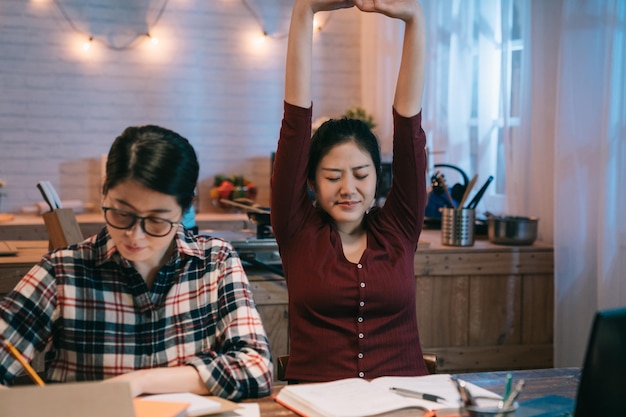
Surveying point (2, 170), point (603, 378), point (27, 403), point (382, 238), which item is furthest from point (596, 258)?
point (2, 170)

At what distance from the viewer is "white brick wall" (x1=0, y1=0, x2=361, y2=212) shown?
16.8ft

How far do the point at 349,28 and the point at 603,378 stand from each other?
4798 millimetres

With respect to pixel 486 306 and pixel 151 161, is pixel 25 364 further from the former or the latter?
pixel 486 306

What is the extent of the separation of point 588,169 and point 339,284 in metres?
1.52

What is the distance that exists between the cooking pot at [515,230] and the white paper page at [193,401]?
2.26 metres

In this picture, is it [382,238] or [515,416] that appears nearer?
[515,416]

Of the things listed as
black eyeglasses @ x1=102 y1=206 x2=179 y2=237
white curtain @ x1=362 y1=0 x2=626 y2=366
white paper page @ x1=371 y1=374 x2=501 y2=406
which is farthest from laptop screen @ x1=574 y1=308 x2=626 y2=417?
white curtain @ x1=362 y1=0 x2=626 y2=366

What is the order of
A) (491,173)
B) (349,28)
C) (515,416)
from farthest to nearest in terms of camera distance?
1. (349,28)
2. (491,173)
3. (515,416)

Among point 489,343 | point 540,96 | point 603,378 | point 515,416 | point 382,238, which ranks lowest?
point 489,343

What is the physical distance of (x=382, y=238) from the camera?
2094mm

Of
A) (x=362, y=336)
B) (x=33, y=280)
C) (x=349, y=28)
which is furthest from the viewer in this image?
(x=349, y=28)

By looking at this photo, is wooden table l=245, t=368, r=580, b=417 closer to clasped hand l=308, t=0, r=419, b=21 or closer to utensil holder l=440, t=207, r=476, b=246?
clasped hand l=308, t=0, r=419, b=21

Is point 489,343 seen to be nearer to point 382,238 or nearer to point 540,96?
point 540,96

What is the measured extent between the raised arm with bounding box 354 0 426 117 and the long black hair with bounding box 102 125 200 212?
0.69m
